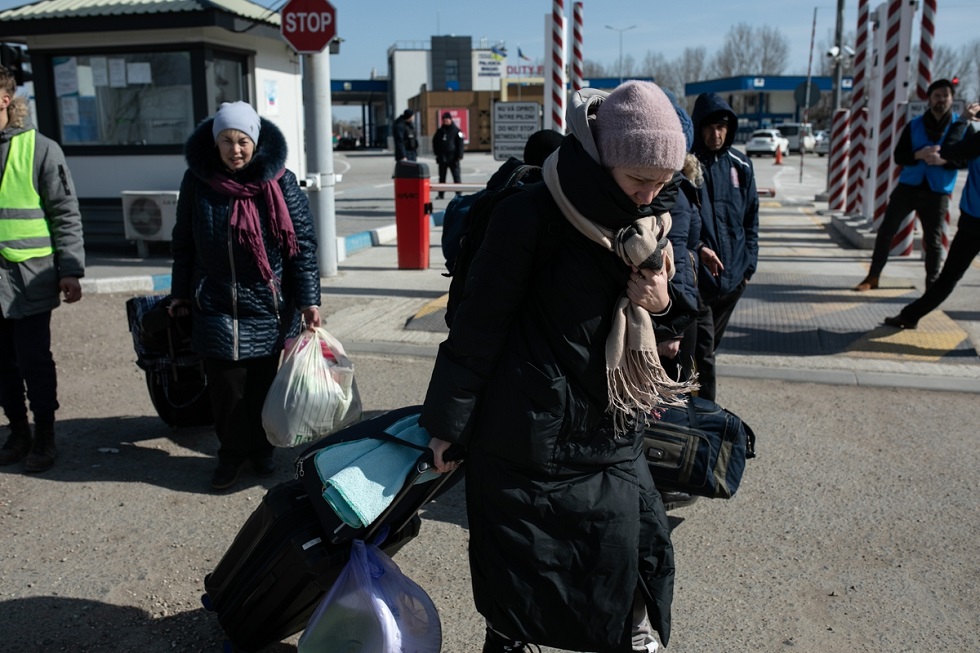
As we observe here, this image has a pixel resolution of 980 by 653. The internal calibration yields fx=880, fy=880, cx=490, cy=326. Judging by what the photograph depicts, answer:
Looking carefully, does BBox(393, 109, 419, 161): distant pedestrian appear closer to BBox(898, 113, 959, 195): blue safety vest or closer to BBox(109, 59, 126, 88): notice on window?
Result: BBox(109, 59, 126, 88): notice on window

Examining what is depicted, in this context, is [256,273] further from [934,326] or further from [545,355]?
[934,326]

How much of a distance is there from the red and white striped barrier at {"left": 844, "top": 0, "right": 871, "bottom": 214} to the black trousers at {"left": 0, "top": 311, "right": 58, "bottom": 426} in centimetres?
1390

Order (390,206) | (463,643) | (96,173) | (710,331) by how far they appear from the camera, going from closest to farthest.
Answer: (463,643), (710,331), (96,173), (390,206)

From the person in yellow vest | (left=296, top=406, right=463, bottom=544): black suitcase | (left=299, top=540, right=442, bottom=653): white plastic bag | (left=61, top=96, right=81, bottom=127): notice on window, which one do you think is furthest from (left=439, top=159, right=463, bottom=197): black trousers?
(left=299, top=540, right=442, bottom=653): white plastic bag

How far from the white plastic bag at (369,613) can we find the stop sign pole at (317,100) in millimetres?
6891

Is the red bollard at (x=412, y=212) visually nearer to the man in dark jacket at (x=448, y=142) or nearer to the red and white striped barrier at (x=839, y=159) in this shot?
the man in dark jacket at (x=448, y=142)

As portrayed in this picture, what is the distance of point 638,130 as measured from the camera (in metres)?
2.07

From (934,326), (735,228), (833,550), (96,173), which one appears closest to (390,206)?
(96,173)

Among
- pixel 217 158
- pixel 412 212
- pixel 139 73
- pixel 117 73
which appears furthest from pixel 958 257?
pixel 117 73

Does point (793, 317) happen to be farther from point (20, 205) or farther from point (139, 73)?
point (139, 73)

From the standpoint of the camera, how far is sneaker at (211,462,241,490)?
429 centimetres

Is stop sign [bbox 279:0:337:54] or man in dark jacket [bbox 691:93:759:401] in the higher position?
stop sign [bbox 279:0:337:54]

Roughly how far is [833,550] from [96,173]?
10299mm

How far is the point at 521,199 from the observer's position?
2209 millimetres
